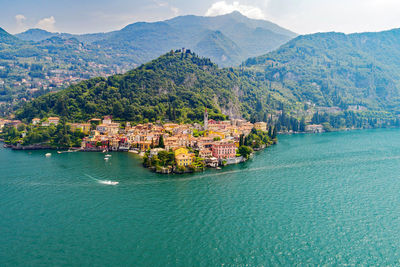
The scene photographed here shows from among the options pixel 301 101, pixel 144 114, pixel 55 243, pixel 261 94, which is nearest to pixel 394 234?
pixel 55 243

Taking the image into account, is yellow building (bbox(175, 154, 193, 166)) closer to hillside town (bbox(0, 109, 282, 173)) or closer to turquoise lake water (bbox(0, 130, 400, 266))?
hillside town (bbox(0, 109, 282, 173))

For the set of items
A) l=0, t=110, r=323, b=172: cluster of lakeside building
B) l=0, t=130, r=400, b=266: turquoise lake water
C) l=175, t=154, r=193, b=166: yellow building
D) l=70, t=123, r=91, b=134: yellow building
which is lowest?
l=0, t=130, r=400, b=266: turquoise lake water

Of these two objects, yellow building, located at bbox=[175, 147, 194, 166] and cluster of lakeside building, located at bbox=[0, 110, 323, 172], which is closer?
yellow building, located at bbox=[175, 147, 194, 166]

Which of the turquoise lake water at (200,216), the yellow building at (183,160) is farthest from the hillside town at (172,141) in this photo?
the turquoise lake water at (200,216)

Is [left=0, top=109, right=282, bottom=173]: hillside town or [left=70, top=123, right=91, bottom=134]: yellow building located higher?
[left=70, top=123, right=91, bottom=134]: yellow building

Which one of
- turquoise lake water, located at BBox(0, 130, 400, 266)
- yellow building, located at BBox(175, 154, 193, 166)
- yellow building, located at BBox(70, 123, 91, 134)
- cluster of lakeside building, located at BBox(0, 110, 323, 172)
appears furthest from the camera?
yellow building, located at BBox(70, 123, 91, 134)

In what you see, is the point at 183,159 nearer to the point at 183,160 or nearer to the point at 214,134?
the point at 183,160

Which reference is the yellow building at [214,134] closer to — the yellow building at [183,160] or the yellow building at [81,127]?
the yellow building at [183,160]

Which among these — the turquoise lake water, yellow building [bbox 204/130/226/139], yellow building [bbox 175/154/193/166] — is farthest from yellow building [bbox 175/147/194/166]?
yellow building [bbox 204/130/226/139]

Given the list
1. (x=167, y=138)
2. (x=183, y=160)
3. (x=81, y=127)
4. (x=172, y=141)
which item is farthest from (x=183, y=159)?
(x=81, y=127)
